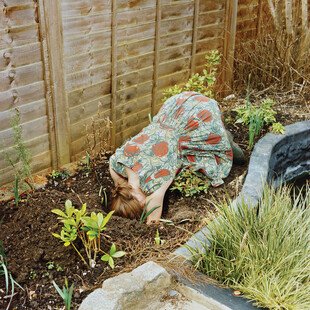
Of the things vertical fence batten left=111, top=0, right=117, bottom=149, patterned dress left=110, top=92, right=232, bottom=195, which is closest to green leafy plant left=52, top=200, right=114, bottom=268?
patterned dress left=110, top=92, right=232, bottom=195

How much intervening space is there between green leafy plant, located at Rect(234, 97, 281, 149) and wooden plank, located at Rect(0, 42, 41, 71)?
205 centimetres

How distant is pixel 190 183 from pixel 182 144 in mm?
329

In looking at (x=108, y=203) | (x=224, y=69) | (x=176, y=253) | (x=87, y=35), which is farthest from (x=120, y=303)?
(x=224, y=69)

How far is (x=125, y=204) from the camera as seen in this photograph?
3545 mm

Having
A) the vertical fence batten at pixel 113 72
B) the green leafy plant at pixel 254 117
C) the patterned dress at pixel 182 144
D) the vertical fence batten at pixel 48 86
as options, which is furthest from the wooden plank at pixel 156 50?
the vertical fence batten at pixel 48 86

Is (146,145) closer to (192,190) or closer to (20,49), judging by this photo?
(192,190)

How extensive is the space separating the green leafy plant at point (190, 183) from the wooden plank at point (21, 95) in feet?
4.26

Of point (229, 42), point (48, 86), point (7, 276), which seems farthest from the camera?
point (229, 42)

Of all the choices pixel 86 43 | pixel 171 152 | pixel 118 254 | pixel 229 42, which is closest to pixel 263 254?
pixel 118 254

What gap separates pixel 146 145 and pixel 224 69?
2.71 metres

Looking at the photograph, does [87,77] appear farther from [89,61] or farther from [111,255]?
[111,255]

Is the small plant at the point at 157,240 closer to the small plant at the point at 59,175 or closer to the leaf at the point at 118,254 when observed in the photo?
the leaf at the point at 118,254

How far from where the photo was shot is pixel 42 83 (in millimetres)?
3998

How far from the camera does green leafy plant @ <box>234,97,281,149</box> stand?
470 centimetres
